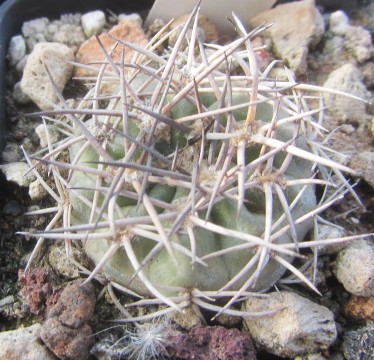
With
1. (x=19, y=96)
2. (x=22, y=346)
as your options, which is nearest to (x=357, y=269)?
(x=22, y=346)

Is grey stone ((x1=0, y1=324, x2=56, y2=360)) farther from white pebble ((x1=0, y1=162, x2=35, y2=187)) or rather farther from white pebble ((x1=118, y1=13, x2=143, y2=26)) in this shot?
white pebble ((x1=118, y1=13, x2=143, y2=26))

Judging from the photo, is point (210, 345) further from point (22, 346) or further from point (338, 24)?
point (338, 24)

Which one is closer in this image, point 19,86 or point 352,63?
point 19,86

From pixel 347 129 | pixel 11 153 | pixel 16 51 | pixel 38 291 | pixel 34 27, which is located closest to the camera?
pixel 38 291

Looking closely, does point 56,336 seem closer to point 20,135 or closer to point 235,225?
point 235,225

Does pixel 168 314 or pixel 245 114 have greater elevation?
pixel 245 114

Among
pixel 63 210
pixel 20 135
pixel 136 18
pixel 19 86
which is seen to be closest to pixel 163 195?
pixel 63 210

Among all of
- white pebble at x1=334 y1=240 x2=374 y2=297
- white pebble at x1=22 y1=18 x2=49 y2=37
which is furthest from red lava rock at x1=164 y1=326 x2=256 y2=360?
white pebble at x1=22 y1=18 x2=49 y2=37
